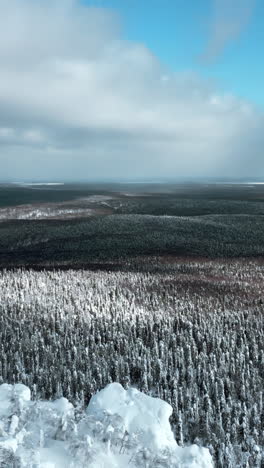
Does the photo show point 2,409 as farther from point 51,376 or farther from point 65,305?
point 65,305

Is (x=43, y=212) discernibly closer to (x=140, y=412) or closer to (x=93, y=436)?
(x=140, y=412)

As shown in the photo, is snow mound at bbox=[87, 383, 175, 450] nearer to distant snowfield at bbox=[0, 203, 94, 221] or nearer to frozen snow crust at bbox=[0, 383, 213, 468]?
frozen snow crust at bbox=[0, 383, 213, 468]

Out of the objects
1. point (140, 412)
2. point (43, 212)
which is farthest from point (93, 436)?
point (43, 212)

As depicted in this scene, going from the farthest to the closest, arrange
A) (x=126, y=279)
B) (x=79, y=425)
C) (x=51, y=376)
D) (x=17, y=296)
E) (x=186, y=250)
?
(x=186, y=250) < (x=126, y=279) < (x=17, y=296) < (x=51, y=376) < (x=79, y=425)

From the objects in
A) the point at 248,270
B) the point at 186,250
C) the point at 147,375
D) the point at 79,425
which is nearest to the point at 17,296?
the point at 147,375

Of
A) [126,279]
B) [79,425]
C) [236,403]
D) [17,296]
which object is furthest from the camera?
[126,279]

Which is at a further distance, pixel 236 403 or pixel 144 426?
pixel 236 403
